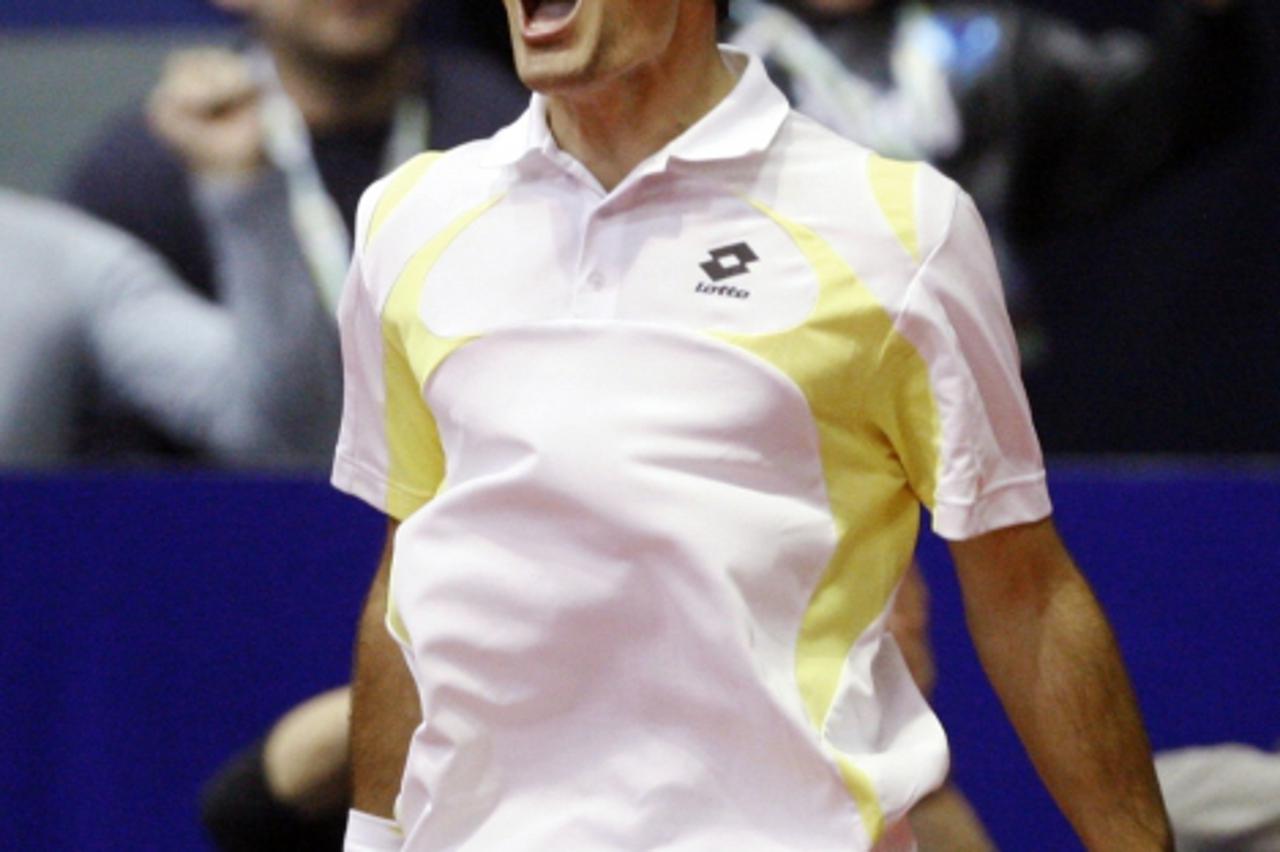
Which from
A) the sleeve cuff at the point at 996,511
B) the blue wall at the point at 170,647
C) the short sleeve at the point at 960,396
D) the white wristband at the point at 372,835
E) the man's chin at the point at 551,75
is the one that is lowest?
the blue wall at the point at 170,647

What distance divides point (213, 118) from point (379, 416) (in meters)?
1.68

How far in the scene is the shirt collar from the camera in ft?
6.33

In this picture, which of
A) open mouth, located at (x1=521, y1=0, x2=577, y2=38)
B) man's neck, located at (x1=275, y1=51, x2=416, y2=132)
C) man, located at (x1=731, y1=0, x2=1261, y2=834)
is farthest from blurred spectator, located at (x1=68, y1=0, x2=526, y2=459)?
open mouth, located at (x1=521, y1=0, x2=577, y2=38)

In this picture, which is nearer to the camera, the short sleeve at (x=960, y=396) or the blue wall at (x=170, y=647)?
the short sleeve at (x=960, y=396)

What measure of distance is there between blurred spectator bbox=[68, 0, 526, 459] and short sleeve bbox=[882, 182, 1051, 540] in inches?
A: 71.2

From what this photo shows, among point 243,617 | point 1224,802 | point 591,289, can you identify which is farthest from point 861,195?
point 243,617

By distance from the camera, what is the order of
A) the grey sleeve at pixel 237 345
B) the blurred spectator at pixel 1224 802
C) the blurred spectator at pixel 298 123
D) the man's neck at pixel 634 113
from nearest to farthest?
the man's neck at pixel 634 113 < the blurred spectator at pixel 1224 802 < the grey sleeve at pixel 237 345 < the blurred spectator at pixel 298 123

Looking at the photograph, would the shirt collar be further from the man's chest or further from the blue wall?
the blue wall

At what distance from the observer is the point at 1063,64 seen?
3.88 metres

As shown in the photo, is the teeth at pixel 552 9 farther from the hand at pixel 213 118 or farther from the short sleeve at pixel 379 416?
the hand at pixel 213 118

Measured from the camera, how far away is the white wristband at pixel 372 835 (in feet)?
6.70

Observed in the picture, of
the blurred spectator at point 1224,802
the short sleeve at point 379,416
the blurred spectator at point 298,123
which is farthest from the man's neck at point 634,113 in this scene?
the blurred spectator at point 298,123

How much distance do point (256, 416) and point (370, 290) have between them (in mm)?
1470

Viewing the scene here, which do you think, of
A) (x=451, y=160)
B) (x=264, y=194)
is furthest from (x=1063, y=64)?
(x=451, y=160)
